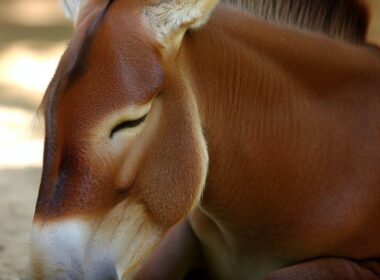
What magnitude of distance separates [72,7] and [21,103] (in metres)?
4.12

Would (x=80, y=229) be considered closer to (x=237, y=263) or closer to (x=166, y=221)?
(x=166, y=221)

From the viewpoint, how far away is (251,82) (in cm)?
340

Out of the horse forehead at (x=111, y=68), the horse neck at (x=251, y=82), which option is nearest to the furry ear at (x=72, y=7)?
the horse forehead at (x=111, y=68)

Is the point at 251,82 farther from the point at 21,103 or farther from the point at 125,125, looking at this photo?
the point at 21,103

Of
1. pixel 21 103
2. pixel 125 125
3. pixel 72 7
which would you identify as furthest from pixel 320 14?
pixel 21 103

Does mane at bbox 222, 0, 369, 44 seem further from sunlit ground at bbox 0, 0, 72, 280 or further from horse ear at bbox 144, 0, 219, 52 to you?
sunlit ground at bbox 0, 0, 72, 280

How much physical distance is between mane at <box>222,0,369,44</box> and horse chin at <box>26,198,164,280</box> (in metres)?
0.98

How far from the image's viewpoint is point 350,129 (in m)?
3.57

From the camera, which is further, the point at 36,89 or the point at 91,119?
the point at 36,89

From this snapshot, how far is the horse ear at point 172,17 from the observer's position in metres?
3.03

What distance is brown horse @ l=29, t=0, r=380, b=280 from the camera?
9.59 feet

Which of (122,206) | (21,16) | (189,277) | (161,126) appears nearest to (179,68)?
(161,126)

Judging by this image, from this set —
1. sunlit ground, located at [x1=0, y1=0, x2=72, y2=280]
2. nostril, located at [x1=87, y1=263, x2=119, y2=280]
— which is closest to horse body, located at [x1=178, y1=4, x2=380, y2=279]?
nostril, located at [x1=87, y1=263, x2=119, y2=280]

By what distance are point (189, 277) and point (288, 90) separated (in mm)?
1117
